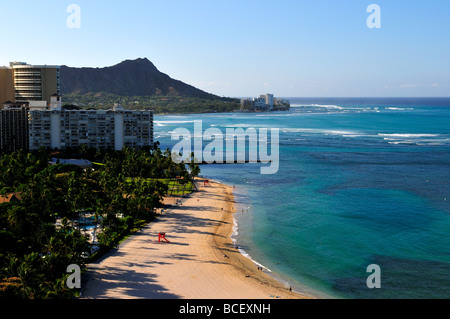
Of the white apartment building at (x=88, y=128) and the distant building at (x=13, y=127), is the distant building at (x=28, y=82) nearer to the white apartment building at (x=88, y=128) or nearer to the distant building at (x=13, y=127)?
the distant building at (x=13, y=127)

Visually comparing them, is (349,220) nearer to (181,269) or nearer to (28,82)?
(181,269)

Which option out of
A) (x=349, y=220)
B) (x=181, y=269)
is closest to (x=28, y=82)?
(x=349, y=220)

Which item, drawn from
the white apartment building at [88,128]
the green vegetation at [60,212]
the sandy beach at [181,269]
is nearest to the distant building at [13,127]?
the white apartment building at [88,128]

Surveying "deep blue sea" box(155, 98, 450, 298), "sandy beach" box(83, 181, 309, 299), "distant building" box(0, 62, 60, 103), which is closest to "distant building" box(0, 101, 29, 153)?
"distant building" box(0, 62, 60, 103)

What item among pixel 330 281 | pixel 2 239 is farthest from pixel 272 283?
pixel 2 239

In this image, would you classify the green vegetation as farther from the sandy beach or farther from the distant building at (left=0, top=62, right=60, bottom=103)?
the distant building at (left=0, top=62, right=60, bottom=103)

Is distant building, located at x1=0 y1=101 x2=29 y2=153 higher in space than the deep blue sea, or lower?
higher

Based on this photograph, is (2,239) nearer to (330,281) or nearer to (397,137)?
(330,281)
